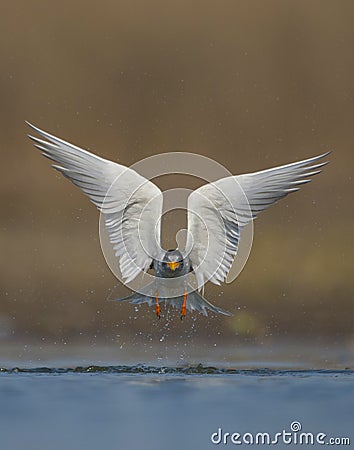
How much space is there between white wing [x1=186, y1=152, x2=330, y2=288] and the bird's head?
13 centimetres

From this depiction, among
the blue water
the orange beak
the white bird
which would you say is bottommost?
the blue water

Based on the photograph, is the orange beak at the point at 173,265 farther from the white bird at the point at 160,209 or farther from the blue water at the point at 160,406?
the blue water at the point at 160,406

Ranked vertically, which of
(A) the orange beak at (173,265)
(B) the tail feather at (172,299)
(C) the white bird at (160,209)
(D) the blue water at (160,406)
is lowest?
(D) the blue water at (160,406)

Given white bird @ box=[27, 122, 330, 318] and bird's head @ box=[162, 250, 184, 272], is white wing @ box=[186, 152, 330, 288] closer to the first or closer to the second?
white bird @ box=[27, 122, 330, 318]

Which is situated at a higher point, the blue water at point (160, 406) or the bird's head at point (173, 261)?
the bird's head at point (173, 261)

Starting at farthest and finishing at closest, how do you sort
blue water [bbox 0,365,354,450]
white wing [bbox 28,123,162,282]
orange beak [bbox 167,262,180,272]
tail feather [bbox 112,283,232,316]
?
tail feather [bbox 112,283,232,316], orange beak [bbox 167,262,180,272], white wing [bbox 28,123,162,282], blue water [bbox 0,365,354,450]

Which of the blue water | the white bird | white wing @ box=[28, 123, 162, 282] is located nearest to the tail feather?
the white bird

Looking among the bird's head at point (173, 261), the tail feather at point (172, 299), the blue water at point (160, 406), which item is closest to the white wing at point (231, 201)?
the bird's head at point (173, 261)

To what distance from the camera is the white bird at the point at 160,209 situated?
533 inches

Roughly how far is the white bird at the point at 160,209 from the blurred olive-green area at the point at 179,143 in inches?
138

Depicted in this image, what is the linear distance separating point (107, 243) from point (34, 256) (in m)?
4.81

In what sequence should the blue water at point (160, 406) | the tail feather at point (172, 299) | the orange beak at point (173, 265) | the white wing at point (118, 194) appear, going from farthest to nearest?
1. the tail feather at point (172, 299)
2. the orange beak at point (173, 265)
3. the white wing at point (118, 194)
4. the blue water at point (160, 406)

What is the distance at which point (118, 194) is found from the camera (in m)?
13.6

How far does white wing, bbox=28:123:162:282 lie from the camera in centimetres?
1352
